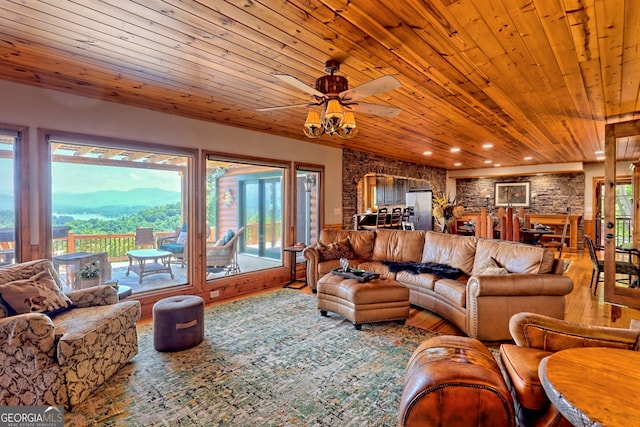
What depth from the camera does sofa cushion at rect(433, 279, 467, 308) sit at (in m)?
3.44

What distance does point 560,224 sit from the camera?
916cm

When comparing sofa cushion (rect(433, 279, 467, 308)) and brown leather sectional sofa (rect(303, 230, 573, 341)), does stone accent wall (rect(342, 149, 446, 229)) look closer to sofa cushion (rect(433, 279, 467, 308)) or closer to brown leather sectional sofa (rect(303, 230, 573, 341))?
brown leather sectional sofa (rect(303, 230, 573, 341))

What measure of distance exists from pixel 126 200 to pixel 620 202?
361 inches

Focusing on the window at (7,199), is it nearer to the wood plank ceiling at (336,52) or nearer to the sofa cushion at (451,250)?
the wood plank ceiling at (336,52)

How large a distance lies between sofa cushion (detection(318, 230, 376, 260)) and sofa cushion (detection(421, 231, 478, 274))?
35.7 inches

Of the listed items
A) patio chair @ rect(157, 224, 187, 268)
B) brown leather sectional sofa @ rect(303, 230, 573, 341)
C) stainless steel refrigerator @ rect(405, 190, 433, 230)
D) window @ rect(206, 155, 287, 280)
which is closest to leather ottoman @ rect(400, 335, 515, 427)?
brown leather sectional sofa @ rect(303, 230, 573, 341)

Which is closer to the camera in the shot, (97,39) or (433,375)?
(433,375)

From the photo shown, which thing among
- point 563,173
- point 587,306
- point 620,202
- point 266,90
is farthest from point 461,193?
point 266,90

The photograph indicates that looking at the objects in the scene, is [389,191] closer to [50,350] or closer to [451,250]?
[451,250]

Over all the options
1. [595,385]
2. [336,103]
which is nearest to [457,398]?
[595,385]

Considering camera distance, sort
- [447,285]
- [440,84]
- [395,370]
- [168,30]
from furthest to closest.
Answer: [447,285] < [440,84] < [395,370] < [168,30]

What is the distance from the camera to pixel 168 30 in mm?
2092

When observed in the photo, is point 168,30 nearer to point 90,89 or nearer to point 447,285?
point 90,89

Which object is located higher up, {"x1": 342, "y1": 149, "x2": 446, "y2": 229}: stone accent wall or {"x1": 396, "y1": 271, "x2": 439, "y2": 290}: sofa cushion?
{"x1": 342, "y1": 149, "x2": 446, "y2": 229}: stone accent wall
